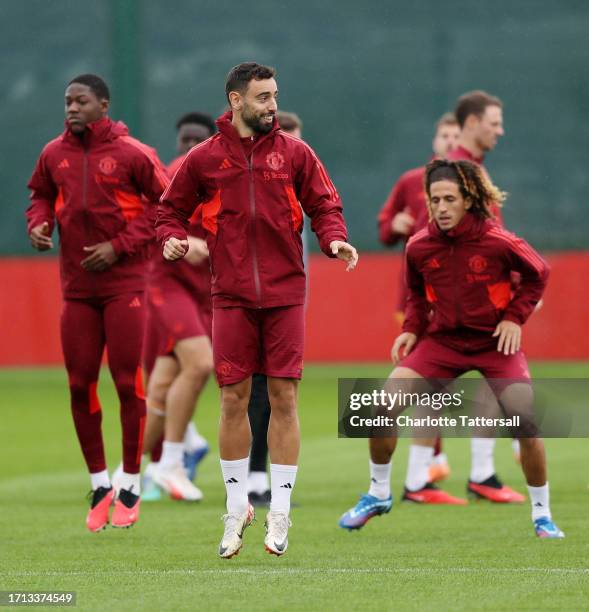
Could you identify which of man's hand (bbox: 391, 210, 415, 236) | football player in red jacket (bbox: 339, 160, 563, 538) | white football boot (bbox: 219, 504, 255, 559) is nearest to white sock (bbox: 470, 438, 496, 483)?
man's hand (bbox: 391, 210, 415, 236)

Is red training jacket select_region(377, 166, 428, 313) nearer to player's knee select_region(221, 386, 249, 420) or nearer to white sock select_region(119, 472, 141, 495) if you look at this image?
white sock select_region(119, 472, 141, 495)

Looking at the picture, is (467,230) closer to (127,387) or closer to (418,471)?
(127,387)

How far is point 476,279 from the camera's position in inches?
321

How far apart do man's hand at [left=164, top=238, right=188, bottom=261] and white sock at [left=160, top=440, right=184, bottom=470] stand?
11.1ft

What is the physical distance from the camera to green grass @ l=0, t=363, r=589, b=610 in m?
6.04

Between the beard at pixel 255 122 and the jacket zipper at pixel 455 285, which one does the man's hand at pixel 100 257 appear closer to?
the beard at pixel 255 122

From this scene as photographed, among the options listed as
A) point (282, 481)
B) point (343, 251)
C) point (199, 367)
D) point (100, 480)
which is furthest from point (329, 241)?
point (199, 367)

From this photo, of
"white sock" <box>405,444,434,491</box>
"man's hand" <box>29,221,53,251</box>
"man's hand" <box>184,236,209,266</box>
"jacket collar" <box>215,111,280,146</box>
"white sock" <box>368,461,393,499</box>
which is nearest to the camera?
"jacket collar" <box>215,111,280,146</box>

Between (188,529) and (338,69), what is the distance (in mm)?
15133

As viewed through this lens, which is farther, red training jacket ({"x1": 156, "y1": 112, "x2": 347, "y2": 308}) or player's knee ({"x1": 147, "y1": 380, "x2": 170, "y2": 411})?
player's knee ({"x1": 147, "y1": 380, "x2": 170, "y2": 411})

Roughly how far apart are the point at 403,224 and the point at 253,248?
3.41m

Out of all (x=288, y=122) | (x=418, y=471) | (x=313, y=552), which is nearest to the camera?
(x=313, y=552)

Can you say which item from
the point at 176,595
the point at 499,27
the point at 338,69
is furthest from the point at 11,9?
the point at 176,595

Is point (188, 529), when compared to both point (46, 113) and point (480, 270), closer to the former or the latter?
point (480, 270)
